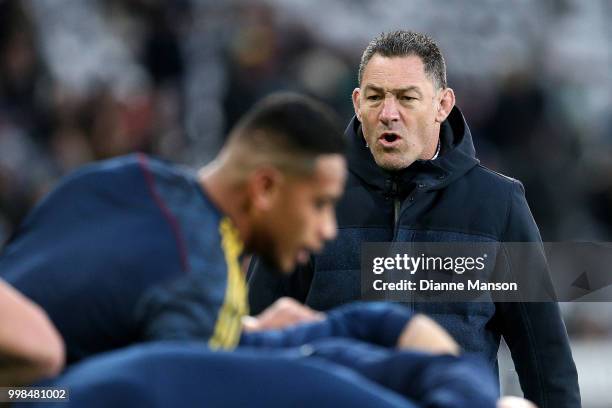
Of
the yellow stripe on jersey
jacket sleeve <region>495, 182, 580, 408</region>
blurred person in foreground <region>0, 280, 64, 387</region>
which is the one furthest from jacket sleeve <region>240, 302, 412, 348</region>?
jacket sleeve <region>495, 182, 580, 408</region>

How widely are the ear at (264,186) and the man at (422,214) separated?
1.60 metres

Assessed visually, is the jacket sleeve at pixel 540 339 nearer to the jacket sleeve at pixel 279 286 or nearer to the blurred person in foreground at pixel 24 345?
the jacket sleeve at pixel 279 286

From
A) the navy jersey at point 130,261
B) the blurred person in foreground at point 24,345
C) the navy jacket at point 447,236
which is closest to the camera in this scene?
the blurred person in foreground at point 24,345

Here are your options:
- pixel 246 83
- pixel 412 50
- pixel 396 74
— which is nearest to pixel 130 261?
pixel 396 74

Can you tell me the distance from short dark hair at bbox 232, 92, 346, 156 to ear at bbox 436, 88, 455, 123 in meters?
1.80

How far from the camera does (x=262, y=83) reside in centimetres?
918

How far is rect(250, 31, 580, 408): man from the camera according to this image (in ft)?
14.8

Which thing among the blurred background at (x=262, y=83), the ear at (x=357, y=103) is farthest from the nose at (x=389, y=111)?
the blurred background at (x=262, y=83)

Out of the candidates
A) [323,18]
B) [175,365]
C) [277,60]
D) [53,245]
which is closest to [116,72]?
[277,60]

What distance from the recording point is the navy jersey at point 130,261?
2752 millimetres

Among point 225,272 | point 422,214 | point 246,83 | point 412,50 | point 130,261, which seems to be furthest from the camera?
point 246,83

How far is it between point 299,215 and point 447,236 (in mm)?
1655

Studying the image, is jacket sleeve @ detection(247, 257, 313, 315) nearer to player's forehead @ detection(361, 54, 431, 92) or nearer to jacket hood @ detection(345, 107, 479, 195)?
jacket hood @ detection(345, 107, 479, 195)

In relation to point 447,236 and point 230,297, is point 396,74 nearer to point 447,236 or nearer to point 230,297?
point 447,236
